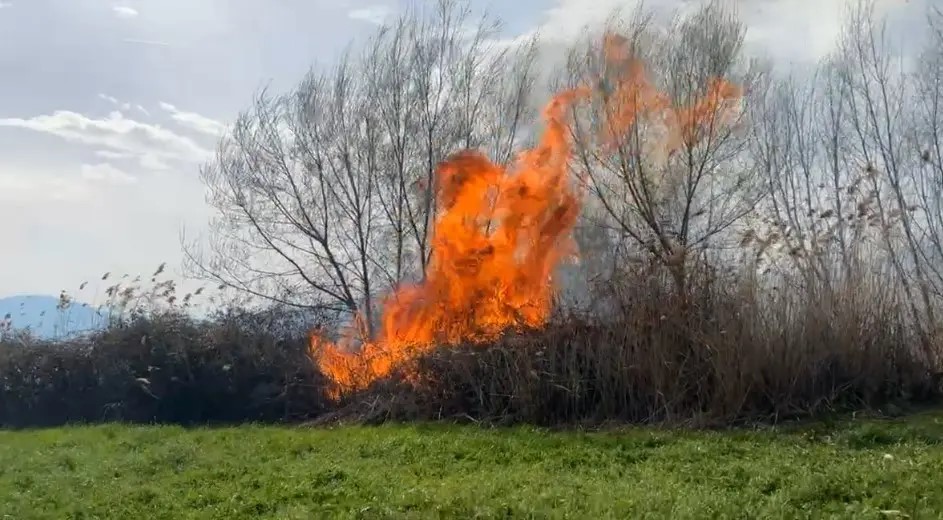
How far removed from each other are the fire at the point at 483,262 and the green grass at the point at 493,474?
7.79ft

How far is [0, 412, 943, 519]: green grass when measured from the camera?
21.7 feet

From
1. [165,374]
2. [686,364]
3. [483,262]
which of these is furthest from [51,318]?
[686,364]

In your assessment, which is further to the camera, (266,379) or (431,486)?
(266,379)

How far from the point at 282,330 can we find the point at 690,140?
890cm

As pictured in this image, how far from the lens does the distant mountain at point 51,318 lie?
57.5 ft

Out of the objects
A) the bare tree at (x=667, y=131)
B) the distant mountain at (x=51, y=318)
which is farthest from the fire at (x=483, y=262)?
the distant mountain at (x=51, y=318)

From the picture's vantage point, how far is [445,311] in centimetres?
1452

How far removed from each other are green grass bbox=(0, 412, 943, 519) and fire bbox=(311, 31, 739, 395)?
7.79ft

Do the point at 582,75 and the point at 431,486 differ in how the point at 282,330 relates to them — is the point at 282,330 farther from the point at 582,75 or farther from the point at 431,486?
the point at 431,486

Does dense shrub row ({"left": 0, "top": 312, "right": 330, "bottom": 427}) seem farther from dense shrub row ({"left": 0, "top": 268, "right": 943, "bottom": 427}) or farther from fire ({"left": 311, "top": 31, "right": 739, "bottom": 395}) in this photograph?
dense shrub row ({"left": 0, "top": 268, "right": 943, "bottom": 427})

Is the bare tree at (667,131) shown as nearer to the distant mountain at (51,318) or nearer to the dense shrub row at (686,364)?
the dense shrub row at (686,364)

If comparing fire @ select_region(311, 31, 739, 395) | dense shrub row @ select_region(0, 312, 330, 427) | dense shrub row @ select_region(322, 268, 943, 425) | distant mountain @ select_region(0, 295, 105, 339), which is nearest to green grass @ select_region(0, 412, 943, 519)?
dense shrub row @ select_region(322, 268, 943, 425)

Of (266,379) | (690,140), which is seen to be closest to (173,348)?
(266,379)

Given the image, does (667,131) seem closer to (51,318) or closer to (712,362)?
(712,362)
